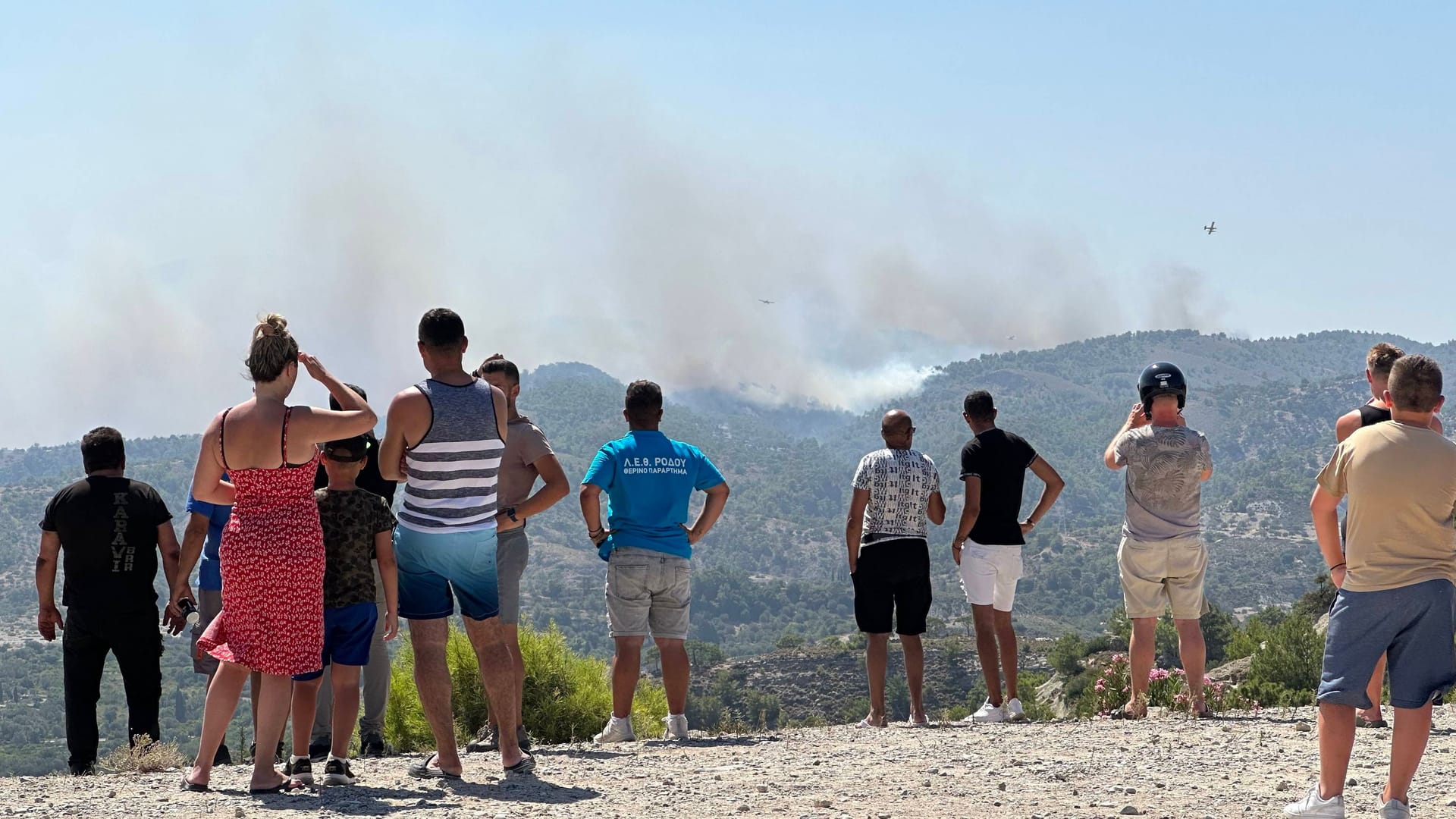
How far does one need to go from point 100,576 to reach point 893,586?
5.16 metres

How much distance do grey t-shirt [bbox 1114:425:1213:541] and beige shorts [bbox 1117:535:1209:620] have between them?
0.07 meters

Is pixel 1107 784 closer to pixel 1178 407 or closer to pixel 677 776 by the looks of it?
pixel 677 776

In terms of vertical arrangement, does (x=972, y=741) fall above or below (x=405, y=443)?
below

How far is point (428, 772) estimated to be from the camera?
23.0 ft

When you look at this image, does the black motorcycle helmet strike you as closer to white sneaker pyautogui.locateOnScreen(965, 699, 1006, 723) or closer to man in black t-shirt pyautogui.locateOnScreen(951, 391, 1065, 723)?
man in black t-shirt pyautogui.locateOnScreen(951, 391, 1065, 723)

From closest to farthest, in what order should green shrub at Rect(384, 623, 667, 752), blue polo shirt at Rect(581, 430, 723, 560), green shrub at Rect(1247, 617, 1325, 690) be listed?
blue polo shirt at Rect(581, 430, 723, 560), green shrub at Rect(384, 623, 667, 752), green shrub at Rect(1247, 617, 1325, 690)

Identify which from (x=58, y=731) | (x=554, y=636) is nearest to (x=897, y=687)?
(x=58, y=731)

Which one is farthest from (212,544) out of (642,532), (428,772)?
(642,532)

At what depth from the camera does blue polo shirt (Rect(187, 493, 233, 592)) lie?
26.0 feet

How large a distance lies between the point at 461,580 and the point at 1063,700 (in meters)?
40.4

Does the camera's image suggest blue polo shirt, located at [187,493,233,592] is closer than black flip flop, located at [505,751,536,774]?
No

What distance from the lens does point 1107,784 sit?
679 cm

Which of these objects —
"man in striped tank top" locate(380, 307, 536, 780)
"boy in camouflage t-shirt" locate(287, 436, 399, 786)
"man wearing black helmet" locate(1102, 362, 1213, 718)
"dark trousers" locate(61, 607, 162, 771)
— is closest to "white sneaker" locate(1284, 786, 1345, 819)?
"man wearing black helmet" locate(1102, 362, 1213, 718)

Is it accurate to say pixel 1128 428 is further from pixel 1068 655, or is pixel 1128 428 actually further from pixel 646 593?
pixel 1068 655
